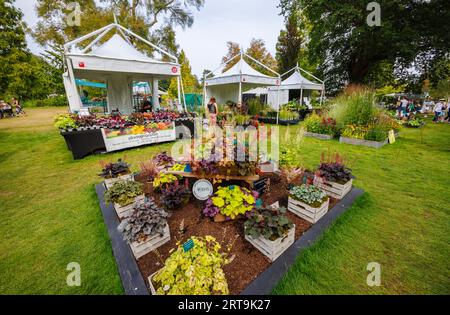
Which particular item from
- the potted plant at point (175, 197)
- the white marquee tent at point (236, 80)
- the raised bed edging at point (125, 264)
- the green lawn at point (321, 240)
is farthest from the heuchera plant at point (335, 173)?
the white marquee tent at point (236, 80)

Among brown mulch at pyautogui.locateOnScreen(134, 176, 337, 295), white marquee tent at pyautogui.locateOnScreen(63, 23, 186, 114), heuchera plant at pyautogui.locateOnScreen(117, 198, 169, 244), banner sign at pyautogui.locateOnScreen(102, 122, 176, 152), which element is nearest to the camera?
brown mulch at pyautogui.locateOnScreen(134, 176, 337, 295)

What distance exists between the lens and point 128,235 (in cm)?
185

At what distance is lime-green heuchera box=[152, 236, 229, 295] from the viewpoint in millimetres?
1389

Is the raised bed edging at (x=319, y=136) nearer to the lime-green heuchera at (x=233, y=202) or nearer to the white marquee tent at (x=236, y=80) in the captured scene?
the white marquee tent at (x=236, y=80)

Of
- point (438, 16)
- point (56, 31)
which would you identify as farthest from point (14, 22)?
point (438, 16)

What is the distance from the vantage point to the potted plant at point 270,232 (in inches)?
74.0

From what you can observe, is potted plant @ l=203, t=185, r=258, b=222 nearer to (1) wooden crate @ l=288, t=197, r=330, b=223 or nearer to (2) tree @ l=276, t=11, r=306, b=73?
(1) wooden crate @ l=288, t=197, r=330, b=223

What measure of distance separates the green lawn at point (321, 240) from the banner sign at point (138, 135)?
3.87ft

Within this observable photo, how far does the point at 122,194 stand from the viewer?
2.67 metres

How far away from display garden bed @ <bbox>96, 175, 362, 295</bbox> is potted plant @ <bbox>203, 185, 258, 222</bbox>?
110 millimetres

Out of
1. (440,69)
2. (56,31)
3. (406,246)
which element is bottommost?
(406,246)

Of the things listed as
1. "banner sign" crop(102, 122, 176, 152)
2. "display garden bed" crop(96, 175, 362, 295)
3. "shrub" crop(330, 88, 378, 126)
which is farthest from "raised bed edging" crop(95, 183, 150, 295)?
"shrub" crop(330, 88, 378, 126)
